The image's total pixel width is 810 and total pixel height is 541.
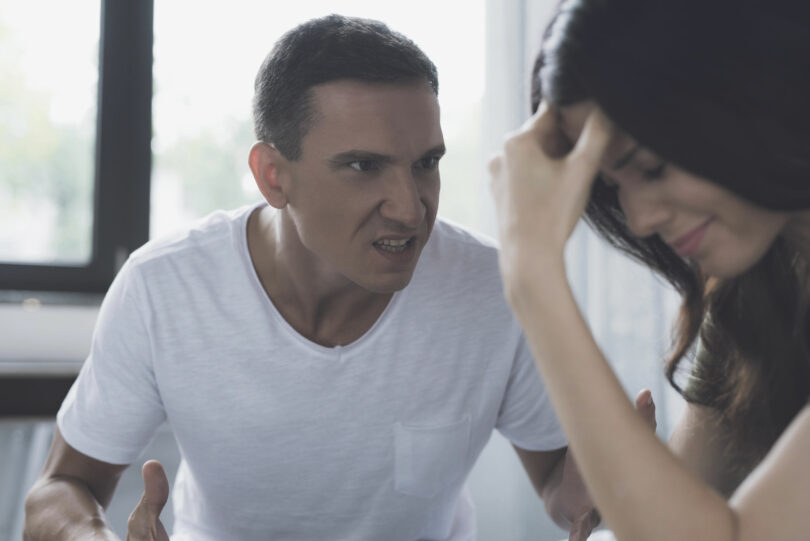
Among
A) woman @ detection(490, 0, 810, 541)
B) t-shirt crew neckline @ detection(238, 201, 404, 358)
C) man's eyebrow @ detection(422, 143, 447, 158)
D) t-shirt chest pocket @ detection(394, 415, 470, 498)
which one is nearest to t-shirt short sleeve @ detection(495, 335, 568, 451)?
t-shirt chest pocket @ detection(394, 415, 470, 498)

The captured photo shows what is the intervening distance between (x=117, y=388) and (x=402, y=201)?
568 millimetres

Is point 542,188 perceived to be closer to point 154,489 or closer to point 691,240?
point 691,240

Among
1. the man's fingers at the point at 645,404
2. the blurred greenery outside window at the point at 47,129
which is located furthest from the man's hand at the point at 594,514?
the blurred greenery outside window at the point at 47,129

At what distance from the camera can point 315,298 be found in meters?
1.43

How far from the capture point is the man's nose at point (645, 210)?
2.71ft

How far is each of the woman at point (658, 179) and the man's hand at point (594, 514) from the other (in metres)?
0.28

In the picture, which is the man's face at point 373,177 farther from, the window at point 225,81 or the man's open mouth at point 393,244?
the window at point 225,81

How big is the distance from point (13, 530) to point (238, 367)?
92 centimetres

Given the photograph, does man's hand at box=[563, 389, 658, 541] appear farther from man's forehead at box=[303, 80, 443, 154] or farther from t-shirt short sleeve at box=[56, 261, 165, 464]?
t-shirt short sleeve at box=[56, 261, 165, 464]

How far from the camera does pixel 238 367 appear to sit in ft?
4.56

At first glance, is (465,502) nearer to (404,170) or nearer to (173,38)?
(404,170)

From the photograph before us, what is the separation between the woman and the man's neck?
58 cm

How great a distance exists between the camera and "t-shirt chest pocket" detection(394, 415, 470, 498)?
1.40 m

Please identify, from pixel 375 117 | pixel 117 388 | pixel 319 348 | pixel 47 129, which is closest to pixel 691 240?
pixel 375 117
